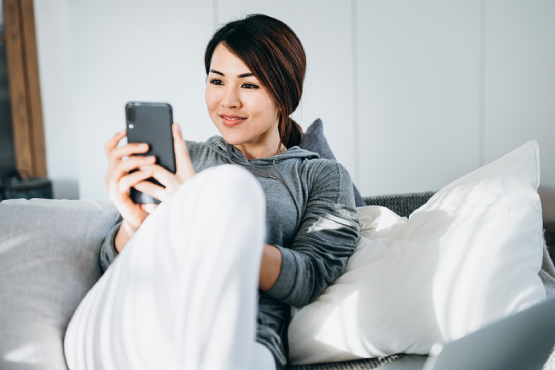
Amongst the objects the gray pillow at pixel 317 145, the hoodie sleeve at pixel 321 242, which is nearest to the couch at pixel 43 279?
the hoodie sleeve at pixel 321 242

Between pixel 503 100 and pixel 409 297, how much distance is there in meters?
2.22

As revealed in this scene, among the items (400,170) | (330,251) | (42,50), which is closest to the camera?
(330,251)

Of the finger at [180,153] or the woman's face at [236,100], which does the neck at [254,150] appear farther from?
the finger at [180,153]

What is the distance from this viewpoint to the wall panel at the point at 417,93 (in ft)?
8.16

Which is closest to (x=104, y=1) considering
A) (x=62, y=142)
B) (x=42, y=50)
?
(x=42, y=50)

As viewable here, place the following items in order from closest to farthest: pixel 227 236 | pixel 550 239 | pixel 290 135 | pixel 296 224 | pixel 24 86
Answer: pixel 227 236 < pixel 296 224 < pixel 290 135 < pixel 550 239 < pixel 24 86

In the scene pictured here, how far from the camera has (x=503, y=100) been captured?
257cm

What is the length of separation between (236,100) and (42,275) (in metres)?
0.60

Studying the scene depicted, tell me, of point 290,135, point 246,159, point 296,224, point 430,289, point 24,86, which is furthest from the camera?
point 24,86

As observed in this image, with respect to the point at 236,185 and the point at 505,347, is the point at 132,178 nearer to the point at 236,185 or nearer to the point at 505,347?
the point at 236,185

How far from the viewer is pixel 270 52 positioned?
1.07 meters

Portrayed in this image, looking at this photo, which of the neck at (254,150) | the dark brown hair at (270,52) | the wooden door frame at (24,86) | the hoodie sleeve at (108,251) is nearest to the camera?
the hoodie sleeve at (108,251)

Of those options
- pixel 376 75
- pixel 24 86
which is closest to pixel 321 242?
pixel 376 75

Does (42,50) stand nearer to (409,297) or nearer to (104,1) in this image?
(104,1)
